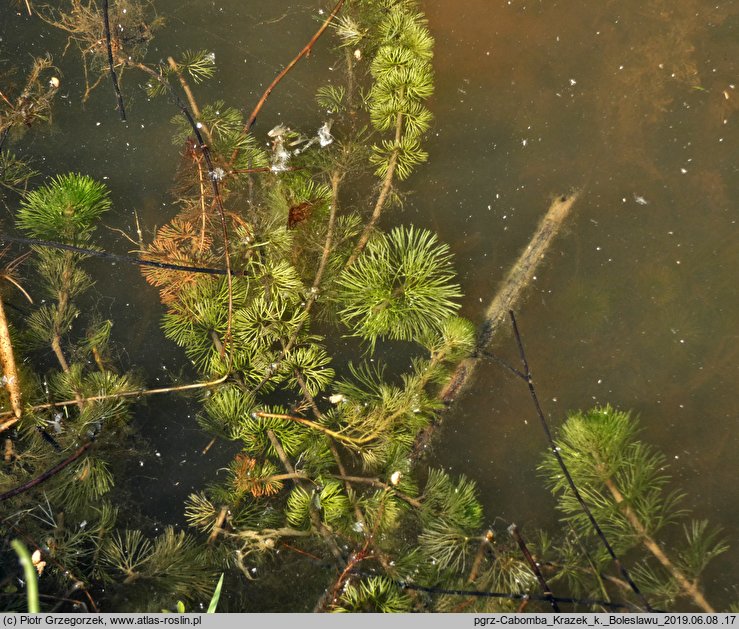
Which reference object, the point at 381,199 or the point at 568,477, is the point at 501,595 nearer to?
the point at 568,477

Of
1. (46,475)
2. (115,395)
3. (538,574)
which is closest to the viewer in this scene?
(538,574)

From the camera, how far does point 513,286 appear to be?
7.13 feet

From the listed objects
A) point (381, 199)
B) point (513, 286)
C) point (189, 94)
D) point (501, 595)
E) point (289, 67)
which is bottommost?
point (501, 595)

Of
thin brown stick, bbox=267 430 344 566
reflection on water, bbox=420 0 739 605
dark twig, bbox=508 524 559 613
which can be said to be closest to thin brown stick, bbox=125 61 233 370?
thin brown stick, bbox=267 430 344 566

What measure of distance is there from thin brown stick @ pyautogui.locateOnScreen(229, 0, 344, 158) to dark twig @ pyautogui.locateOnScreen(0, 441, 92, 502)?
3.74ft

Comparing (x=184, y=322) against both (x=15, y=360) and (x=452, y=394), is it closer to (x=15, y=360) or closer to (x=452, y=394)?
(x=15, y=360)

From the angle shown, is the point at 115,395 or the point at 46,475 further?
the point at 115,395

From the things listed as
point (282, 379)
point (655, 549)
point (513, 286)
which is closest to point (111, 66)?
point (282, 379)

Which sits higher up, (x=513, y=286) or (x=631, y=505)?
(x=513, y=286)

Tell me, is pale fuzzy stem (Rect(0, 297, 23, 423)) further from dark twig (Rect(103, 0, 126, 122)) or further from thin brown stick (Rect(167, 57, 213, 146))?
thin brown stick (Rect(167, 57, 213, 146))

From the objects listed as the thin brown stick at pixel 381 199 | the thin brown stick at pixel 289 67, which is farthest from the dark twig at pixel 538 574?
the thin brown stick at pixel 289 67

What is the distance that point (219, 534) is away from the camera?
221 centimetres

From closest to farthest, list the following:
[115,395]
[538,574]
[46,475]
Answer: [538,574] → [46,475] → [115,395]

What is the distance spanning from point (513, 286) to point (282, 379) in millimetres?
879
